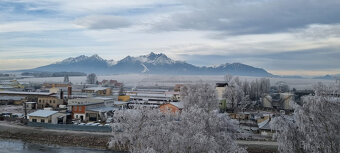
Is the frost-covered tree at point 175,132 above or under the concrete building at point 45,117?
above

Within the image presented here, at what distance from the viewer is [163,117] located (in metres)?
13.7

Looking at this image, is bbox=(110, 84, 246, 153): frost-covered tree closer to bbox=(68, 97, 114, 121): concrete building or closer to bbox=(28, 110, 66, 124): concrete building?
bbox=(28, 110, 66, 124): concrete building

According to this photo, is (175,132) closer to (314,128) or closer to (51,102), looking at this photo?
(314,128)

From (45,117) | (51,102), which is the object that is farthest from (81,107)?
(51,102)

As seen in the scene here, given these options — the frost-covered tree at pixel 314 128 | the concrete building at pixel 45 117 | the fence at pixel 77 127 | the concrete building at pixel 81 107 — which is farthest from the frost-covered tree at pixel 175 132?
the concrete building at pixel 81 107

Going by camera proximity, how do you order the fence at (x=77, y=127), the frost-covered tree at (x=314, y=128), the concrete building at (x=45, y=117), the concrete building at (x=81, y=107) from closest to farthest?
the frost-covered tree at (x=314, y=128) → the fence at (x=77, y=127) → the concrete building at (x=45, y=117) → the concrete building at (x=81, y=107)

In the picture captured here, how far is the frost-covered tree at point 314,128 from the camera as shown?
9.66 meters

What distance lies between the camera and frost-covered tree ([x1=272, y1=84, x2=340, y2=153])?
966 cm

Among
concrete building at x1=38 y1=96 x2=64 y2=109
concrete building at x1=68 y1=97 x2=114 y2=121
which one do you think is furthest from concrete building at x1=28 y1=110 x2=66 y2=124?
concrete building at x1=38 y1=96 x2=64 y2=109

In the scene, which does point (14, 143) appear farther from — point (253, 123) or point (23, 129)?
point (253, 123)

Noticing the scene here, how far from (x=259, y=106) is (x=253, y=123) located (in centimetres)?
1458

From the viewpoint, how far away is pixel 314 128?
9.88 m

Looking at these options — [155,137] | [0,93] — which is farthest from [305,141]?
[0,93]

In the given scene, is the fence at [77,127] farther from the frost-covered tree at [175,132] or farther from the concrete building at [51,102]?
the concrete building at [51,102]
